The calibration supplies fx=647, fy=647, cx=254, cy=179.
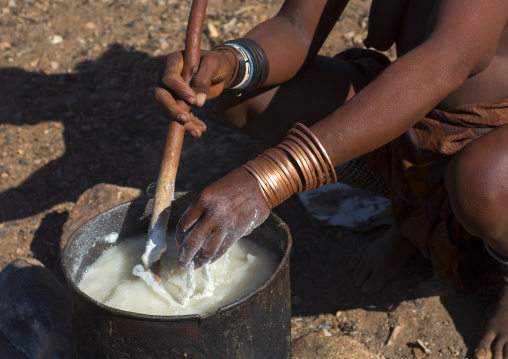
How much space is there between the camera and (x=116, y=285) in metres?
1.86

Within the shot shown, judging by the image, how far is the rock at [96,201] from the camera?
2.71 metres

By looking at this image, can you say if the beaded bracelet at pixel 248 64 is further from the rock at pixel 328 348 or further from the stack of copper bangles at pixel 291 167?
the rock at pixel 328 348

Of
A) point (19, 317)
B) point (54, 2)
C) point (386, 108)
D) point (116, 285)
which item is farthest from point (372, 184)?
point (54, 2)

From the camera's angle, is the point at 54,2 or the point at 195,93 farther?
the point at 54,2

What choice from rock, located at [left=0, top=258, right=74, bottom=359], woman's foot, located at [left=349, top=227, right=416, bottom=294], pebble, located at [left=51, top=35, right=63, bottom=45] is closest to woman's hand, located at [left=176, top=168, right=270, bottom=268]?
rock, located at [left=0, top=258, right=74, bottom=359]

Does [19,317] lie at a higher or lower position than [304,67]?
lower

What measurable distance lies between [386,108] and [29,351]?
62.8 inches

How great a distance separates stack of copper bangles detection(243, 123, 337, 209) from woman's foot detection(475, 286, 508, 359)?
40.6 inches

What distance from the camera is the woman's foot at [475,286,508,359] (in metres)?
2.26

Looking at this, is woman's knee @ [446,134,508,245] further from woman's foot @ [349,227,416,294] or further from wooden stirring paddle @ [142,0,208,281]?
wooden stirring paddle @ [142,0,208,281]

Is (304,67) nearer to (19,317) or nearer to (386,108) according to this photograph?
(386,108)

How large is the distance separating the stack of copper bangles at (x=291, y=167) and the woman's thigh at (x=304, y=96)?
0.80 meters

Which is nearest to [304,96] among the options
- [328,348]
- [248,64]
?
[248,64]

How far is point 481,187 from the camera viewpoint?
1881mm
